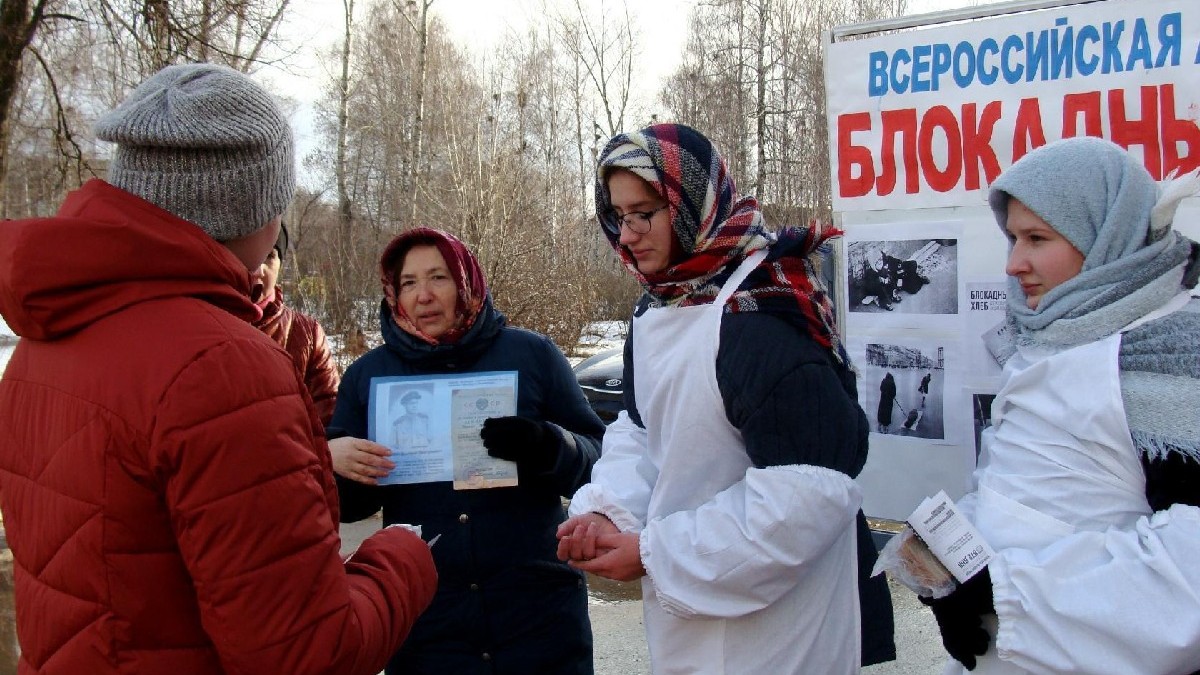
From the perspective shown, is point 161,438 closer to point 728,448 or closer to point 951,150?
point 728,448

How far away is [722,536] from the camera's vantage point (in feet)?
5.64

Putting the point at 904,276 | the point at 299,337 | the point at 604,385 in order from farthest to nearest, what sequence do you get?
the point at 604,385, the point at 299,337, the point at 904,276

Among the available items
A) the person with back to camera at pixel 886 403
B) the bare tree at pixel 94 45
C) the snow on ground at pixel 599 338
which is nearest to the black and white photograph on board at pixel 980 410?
the person with back to camera at pixel 886 403

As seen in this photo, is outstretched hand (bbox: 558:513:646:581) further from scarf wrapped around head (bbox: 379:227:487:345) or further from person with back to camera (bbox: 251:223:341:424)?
person with back to camera (bbox: 251:223:341:424)

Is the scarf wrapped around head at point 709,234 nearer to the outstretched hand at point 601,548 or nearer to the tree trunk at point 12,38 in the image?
the outstretched hand at point 601,548

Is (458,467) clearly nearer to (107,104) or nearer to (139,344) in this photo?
(139,344)

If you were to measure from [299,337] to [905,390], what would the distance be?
7.00 ft

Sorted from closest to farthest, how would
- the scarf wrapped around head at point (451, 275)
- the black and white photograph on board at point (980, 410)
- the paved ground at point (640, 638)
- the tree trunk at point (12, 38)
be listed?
the scarf wrapped around head at point (451, 275), the black and white photograph on board at point (980, 410), the paved ground at point (640, 638), the tree trunk at point (12, 38)

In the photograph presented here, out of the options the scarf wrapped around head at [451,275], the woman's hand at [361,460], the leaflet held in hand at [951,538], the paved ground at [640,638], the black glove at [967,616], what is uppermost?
the scarf wrapped around head at [451,275]

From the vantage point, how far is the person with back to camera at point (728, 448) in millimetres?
1692

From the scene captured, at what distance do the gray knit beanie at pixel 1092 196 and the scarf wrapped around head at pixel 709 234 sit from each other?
16.1 inches

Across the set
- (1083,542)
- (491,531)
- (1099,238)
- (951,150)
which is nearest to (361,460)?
(491,531)

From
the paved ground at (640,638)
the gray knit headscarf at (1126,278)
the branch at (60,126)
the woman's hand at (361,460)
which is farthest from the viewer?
the branch at (60,126)

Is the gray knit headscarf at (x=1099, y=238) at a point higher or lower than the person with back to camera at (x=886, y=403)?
higher
